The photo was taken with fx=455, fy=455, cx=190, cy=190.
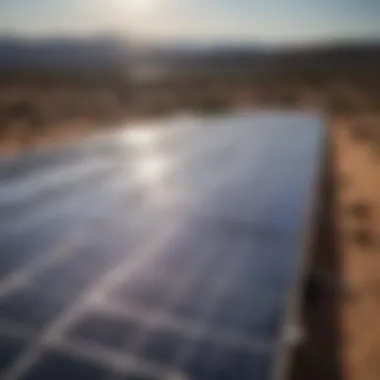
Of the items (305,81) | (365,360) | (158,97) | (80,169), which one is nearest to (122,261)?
(365,360)

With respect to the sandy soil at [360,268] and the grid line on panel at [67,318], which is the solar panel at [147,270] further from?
the sandy soil at [360,268]

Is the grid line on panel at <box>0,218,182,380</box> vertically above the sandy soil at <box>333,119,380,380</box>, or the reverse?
the sandy soil at <box>333,119,380,380</box>

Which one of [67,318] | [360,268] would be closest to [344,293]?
[360,268]

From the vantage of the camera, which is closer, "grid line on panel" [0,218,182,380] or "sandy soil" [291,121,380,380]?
"grid line on panel" [0,218,182,380]

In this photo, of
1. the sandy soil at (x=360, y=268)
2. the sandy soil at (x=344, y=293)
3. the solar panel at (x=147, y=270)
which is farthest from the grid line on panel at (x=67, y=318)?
the sandy soil at (x=360, y=268)

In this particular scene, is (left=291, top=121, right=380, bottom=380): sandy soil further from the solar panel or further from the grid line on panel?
the grid line on panel

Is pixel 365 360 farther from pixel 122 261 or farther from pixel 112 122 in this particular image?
pixel 112 122

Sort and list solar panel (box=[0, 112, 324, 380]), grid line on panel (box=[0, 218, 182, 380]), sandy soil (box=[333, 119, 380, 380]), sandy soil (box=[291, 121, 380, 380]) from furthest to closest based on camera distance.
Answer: sandy soil (box=[333, 119, 380, 380]) < sandy soil (box=[291, 121, 380, 380]) < solar panel (box=[0, 112, 324, 380]) < grid line on panel (box=[0, 218, 182, 380])

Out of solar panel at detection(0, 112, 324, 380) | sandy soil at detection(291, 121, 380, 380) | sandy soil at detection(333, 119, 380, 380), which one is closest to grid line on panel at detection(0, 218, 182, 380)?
solar panel at detection(0, 112, 324, 380)

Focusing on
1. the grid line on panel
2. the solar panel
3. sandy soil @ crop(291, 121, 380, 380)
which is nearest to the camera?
the grid line on panel

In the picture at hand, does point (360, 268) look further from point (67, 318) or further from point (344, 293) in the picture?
point (67, 318)
